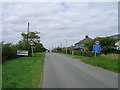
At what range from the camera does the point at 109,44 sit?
151 feet

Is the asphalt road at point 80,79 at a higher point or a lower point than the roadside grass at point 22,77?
lower

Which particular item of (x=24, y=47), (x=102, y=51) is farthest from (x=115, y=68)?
(x=102, y=51)

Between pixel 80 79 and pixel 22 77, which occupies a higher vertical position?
pixel 22 77

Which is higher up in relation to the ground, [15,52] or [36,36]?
[36,36]

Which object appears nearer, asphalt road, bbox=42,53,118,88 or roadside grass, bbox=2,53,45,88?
roadside grass, bbox=2,53,45,88

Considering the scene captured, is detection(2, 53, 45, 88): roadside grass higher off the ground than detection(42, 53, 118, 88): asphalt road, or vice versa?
detection(2, 53, 45, 88): roadside grass

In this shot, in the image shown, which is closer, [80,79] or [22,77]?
[22,77]

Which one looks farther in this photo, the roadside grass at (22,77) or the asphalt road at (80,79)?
the asphalt road at (80,79)

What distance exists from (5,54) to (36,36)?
27507 millimetres

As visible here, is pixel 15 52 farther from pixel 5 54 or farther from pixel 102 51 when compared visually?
pixel 102 51

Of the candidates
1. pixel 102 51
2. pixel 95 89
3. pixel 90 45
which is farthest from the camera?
pixel 90 45

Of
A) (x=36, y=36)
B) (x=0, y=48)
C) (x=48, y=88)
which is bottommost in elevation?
(x=48, y=88)

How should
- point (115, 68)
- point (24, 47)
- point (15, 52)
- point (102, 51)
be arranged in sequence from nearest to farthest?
1. point (115, 68)
2. point (15, 52)
3. point (24, 47)
4. point (102, 51)

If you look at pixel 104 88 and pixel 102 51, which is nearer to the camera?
pixel 104 88
